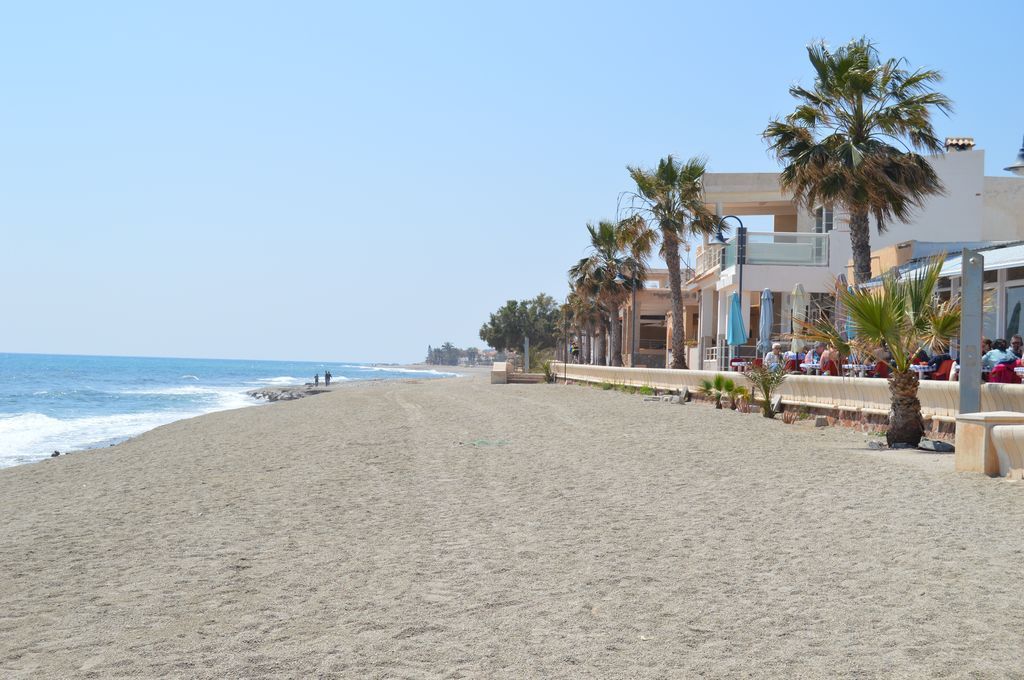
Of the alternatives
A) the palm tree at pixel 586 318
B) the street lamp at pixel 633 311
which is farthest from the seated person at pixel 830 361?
the palm tree at pixel 586 318

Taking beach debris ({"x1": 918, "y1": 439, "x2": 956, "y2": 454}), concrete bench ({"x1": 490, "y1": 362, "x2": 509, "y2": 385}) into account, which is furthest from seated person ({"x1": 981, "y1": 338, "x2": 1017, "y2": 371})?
concrete bench ({"x1": 490, "y1": 362, "x2": 509, "y2": 385})

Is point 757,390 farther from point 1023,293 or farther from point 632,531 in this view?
point 632,531

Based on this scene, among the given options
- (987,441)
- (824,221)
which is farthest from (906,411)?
(824,221)

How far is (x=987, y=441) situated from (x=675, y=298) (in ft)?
79.5

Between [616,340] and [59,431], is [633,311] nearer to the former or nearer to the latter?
[616,340]

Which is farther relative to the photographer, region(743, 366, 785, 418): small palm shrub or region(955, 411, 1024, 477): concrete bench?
region(743, 366, 785, 418): small palm shrub

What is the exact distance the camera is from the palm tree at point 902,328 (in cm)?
1245

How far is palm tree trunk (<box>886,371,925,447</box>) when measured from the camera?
509 inches

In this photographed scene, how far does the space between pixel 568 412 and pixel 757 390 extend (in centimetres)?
412

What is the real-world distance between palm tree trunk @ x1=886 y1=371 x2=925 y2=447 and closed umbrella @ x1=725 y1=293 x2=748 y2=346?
13352 millimetres

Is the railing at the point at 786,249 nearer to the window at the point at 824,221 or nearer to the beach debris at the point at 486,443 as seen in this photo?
the window at the point at 824,221

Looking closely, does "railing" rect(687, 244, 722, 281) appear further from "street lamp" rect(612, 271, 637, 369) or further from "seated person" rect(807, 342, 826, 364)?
"seated person" rect(807, 342, 826, 364)

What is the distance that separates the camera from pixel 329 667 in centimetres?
478

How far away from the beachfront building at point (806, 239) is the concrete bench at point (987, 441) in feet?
41.7
